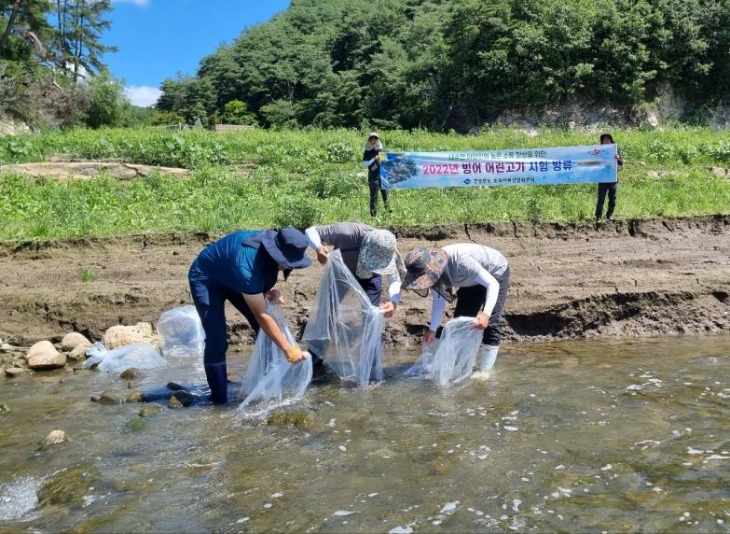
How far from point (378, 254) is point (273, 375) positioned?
1217mm

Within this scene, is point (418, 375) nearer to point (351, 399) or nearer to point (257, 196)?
point (351, 399)

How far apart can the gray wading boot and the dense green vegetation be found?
4138mm

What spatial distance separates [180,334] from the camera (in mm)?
6719

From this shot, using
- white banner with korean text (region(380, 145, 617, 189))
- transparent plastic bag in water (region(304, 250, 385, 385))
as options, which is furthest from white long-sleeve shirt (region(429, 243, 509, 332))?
white banner with korean text (region(380, 145, 617, 189))

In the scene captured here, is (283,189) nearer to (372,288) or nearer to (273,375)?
(372,288)

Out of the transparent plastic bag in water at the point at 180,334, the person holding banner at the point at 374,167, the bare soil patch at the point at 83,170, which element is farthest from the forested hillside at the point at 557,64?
the transparent plastic bag in water at the point at 180,334

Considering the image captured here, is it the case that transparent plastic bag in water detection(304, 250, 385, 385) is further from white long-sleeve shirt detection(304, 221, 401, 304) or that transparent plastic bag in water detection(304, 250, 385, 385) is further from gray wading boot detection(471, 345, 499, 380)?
gray wading boot detection(471, 345, 499, 380)

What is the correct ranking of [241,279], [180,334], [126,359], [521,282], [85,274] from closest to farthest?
[241,279] < [126,359] < [180,334] < [521,282] < [85,274]

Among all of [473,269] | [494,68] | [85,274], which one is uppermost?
[494,68]

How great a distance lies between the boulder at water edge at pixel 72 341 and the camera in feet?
22.7

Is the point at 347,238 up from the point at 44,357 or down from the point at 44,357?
up

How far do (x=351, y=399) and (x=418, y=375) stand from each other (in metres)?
0.78

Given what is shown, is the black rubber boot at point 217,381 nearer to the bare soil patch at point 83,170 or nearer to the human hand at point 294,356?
the human hand at point 294,356

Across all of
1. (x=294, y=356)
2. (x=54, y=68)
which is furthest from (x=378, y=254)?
(x=54, y=68)
